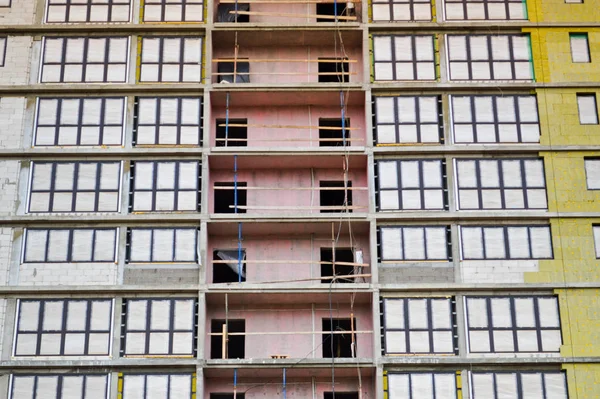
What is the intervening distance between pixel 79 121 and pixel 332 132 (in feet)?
33.5

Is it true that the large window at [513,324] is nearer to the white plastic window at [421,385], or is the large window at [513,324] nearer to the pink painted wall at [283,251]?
the white plastic window at [421,385]

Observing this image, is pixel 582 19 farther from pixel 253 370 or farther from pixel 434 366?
pixel 253 370

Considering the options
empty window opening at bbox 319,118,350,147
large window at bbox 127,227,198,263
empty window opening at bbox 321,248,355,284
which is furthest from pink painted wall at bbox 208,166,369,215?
large window at bbox 127,227,198,263

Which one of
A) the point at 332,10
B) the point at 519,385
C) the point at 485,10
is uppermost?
the point at 332,10

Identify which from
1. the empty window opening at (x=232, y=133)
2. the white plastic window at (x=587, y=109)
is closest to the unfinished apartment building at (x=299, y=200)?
the white plastic window at (x=587, y=109)

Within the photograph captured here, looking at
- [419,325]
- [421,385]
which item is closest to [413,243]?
[419,325]

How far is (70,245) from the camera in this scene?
3869 centimetres

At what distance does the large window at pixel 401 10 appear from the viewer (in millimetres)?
42000

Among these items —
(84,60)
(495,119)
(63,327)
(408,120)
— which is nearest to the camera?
(63,327)

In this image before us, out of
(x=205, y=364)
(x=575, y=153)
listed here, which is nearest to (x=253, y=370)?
(x=205, y=364)

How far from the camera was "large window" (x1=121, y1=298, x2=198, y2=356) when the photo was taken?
37.3 m

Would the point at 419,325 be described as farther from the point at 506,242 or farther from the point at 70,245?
the point at 70,245

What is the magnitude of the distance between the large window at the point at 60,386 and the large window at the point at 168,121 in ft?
30.6

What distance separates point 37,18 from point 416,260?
1813 centimetres
